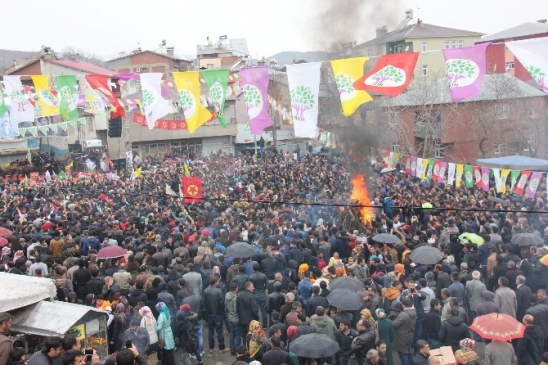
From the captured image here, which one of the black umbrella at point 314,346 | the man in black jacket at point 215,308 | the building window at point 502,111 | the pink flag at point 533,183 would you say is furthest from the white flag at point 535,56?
the building window at point 502,111

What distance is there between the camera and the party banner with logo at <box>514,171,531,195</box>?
57.9 ft

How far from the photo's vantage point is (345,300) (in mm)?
8898

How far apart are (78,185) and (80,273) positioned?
14179 millimetres

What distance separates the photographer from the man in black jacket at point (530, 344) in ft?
26.8

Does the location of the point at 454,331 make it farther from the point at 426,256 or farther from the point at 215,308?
the point at 215,308

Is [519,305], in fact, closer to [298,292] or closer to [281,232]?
[298,292]

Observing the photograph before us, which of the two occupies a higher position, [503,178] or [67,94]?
[67,94]

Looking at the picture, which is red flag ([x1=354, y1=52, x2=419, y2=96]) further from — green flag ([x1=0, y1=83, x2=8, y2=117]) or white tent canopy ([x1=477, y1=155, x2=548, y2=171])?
green flag ([x1=0, y1=83, x2=8, y2=117])

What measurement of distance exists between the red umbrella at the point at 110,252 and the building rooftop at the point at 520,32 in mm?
49508

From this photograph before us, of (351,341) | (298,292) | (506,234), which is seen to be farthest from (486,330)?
(506,234)

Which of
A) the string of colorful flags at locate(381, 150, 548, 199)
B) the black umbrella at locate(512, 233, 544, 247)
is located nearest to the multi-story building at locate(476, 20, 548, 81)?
the string of colorful flags at locate(381, 150, 548, 199)

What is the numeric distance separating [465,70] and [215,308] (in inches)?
306

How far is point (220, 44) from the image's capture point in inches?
2835

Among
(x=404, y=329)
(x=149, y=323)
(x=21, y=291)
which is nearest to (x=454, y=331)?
(x=404, y=329)
